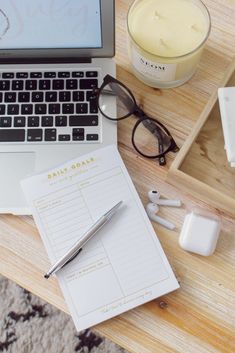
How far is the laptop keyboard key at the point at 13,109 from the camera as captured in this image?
0.68m

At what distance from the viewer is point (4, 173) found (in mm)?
661

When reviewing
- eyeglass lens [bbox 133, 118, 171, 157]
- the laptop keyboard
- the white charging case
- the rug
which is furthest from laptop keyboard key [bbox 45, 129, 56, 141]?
the rug

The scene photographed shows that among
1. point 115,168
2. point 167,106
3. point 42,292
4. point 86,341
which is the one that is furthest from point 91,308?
point 86,341

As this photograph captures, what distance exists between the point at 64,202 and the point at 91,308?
0.45 feet

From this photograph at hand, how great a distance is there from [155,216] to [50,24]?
274mm

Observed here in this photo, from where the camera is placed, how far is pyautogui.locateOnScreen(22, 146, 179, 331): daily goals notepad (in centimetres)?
62

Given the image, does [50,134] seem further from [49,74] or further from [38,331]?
[38,331]

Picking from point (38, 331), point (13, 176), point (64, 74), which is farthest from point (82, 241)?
point (38, 331)

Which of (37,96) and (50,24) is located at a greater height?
(50,24)

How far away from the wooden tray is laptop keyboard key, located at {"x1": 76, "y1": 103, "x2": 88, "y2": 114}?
0.14 m

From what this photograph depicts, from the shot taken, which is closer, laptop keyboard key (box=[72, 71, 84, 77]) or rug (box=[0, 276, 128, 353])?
laptop keyboard key (box=[72, 71, 84, 77])

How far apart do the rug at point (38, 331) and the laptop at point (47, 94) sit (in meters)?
0.55

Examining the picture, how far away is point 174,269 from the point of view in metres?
0.63

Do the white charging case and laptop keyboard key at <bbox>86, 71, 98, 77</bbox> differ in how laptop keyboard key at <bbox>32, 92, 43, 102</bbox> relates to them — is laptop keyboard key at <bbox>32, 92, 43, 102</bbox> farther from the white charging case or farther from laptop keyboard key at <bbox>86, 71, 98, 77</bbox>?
the white charging case
